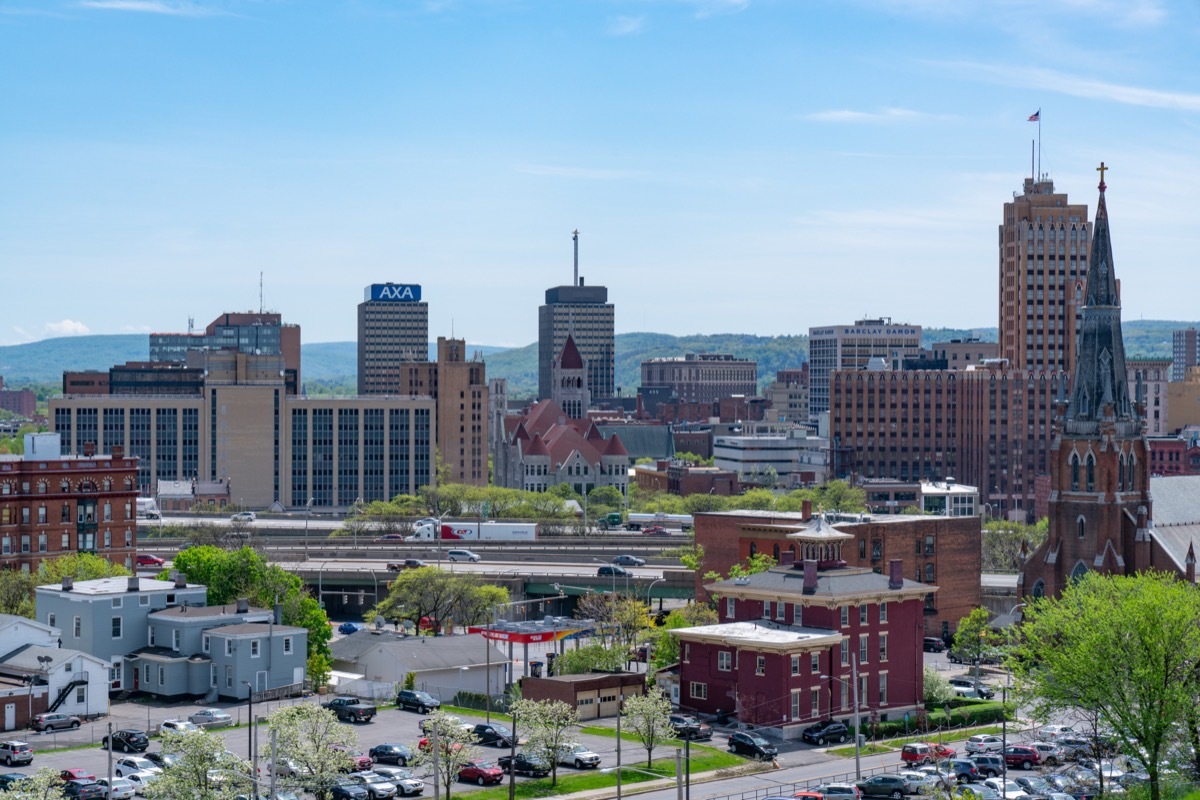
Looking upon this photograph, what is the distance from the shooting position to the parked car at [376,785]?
78312 millimetres

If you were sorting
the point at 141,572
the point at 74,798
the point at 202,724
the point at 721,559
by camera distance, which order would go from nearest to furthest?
the point at 74,798, the point at 202,724, the point at 721,559, the point at 141,572

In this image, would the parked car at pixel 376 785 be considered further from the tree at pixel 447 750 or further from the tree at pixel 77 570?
the tree at pixel 77 570

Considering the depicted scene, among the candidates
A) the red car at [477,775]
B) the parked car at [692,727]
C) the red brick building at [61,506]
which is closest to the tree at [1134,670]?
the parked car at [692,727]

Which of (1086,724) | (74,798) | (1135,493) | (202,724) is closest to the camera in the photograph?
(74,798)

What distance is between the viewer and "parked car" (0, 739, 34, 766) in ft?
276

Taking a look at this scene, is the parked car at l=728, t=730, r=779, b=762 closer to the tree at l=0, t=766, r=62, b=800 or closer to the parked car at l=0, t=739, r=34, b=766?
the parked car at l=0, t=739, r=34, b=766

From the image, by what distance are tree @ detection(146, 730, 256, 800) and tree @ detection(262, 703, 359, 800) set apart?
6.39 feet

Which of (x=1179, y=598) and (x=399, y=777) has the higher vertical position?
(x=1179, y=598)

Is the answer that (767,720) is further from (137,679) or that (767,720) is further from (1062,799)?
(137,679)

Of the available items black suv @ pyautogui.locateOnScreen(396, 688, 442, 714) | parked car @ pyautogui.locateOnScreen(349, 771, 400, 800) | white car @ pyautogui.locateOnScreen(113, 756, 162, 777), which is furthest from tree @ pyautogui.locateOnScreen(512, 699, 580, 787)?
white car @ pyautogui.locateOnScreen(113, 756, 162, 777)

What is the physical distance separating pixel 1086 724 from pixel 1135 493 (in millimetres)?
29037

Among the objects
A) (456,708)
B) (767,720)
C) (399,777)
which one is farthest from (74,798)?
(767,720)

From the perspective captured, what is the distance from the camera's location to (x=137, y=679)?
108 metres

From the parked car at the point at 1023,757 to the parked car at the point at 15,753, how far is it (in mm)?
45915
